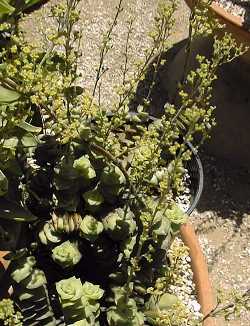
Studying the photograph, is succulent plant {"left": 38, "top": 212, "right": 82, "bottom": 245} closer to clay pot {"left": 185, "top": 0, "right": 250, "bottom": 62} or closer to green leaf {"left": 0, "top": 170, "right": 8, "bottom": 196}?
green leaf {"left": 0, "top": 170, "right": 8, "bottom": 196}

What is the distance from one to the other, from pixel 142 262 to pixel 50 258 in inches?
10.4

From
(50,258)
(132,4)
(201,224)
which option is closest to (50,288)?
(50,258)

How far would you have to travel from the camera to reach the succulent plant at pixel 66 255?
169cm

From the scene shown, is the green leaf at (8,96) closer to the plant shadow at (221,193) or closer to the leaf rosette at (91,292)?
the leaf rosette at (91,292)

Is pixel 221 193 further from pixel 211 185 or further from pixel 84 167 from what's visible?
pixel 84 167

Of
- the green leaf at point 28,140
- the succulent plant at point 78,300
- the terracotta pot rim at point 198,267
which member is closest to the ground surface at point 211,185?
the terracotta pot rim at point 198,267

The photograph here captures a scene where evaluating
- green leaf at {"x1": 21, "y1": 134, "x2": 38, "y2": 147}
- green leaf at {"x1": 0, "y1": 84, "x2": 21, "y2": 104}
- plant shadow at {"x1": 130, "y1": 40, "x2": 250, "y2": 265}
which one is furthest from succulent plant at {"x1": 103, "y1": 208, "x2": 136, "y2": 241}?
plant shadow at {"x1": 130, "y1": 40, "x2": 250, "y2": 265}

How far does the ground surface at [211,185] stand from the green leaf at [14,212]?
1204mm

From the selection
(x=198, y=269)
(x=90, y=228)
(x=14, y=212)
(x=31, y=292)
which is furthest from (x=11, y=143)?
(x=198, y=269)

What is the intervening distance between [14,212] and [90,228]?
0.67 feet

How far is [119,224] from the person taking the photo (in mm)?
1700

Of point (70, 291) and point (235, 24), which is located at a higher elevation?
point (235, 24)

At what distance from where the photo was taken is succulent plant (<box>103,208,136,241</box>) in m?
1.70

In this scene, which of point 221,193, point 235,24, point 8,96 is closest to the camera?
point 8,96
